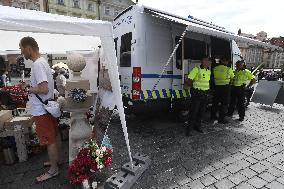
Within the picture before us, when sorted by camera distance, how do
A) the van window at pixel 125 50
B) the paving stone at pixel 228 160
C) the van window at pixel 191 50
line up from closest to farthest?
the paving stone at pixel 228 160, the van window at pixel 125 50, the van window at pixel 191 50

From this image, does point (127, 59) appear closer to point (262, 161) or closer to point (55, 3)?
point (262, 161)

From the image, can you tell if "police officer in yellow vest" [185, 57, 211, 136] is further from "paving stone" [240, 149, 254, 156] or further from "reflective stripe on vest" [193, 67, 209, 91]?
"paving stone" [240, 149, 254, 156]

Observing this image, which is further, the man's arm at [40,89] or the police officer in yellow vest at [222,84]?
the police officer in yellow vest at [222,84]

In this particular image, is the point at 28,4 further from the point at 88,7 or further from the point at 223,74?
the point at 223,74

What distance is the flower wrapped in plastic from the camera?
3658mm

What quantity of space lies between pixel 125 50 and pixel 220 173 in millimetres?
3801

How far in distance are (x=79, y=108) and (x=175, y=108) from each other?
296 cm

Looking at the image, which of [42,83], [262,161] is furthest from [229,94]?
[42,83]

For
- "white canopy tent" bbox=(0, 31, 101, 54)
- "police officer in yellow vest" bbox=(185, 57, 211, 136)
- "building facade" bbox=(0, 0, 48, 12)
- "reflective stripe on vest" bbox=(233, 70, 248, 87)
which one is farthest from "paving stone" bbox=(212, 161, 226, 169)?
"building facade" bbox=(0, 0, 48, 12)

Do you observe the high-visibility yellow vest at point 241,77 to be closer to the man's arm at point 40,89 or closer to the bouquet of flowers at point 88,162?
the bouquet of flowers at point 88,162

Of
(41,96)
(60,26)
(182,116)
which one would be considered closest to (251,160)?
(182,116)

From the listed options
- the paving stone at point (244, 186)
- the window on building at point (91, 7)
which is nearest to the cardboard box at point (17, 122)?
the paving stone at point (244, 186)

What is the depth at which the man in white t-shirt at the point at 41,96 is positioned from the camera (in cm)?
312

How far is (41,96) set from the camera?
3273 mm
